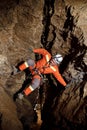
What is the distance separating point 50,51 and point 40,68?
0.65 meters

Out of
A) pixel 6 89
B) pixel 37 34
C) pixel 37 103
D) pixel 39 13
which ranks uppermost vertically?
pixel 39 13

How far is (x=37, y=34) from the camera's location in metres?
6.23

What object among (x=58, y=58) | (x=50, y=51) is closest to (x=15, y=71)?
(x=50, y=51)

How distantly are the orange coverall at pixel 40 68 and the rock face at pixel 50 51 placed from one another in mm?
243

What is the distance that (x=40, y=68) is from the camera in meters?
6.20

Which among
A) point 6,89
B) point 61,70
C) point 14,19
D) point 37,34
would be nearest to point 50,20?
point 37,34

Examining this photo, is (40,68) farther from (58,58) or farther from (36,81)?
(58,58)

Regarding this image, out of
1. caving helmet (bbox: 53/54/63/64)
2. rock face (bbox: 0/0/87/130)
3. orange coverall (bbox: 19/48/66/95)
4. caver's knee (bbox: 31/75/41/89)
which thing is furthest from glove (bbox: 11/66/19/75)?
caving helmet (bbox: 53/54/63/64)

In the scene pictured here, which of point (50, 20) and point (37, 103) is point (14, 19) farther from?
point (37, 103)

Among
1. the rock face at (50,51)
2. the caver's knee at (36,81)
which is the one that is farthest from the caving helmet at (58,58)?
the caver's knee at (36,81)

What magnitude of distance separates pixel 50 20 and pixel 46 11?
318mm

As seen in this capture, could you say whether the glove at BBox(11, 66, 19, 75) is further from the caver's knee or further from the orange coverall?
the caver's knee

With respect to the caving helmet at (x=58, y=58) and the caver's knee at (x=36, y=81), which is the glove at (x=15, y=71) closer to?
the caver's knee at (x=36, y=81)

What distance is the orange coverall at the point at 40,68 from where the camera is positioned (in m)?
5.97
